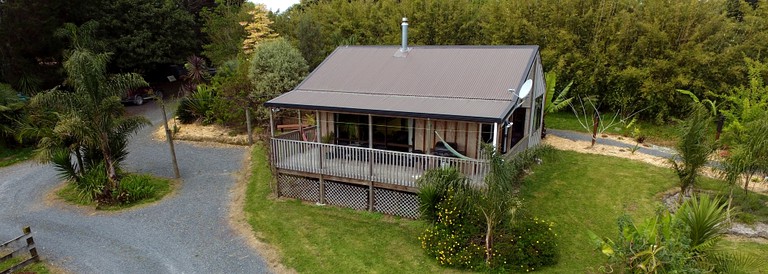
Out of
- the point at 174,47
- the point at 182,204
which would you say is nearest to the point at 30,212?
the point at 182,204

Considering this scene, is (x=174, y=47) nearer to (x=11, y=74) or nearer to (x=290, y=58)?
(x=11, y=74)

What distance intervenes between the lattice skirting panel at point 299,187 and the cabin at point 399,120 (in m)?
0.03

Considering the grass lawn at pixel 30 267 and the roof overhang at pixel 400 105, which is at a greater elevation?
the roof overhang at pixel 400 105

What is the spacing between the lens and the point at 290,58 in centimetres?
2100

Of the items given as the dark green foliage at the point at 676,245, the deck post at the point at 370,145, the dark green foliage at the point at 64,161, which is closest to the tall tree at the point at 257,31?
the dark green foliage at the point at 64,161

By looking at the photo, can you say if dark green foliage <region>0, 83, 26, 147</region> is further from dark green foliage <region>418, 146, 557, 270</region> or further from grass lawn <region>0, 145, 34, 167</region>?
dark green foliage <region>418, 146, 557, 270</region>

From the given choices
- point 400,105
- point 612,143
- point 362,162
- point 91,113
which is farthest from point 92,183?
point 612,143

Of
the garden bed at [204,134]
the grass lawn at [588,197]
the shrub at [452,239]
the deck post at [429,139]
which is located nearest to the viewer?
the shrub at [452,239]

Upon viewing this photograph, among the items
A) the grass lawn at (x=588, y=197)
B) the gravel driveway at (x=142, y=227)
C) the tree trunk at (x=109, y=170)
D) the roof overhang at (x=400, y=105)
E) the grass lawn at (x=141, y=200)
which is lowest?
the gravel driveway at (x=142, y=227)

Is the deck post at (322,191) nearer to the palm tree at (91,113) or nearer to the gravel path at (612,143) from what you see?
the palm tree at (91,113)

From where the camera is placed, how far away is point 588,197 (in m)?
13.4

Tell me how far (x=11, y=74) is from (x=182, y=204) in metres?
17.5

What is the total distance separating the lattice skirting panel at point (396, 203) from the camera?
492 inches

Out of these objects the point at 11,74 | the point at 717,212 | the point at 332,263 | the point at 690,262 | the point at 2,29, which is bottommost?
the point at 332,263
